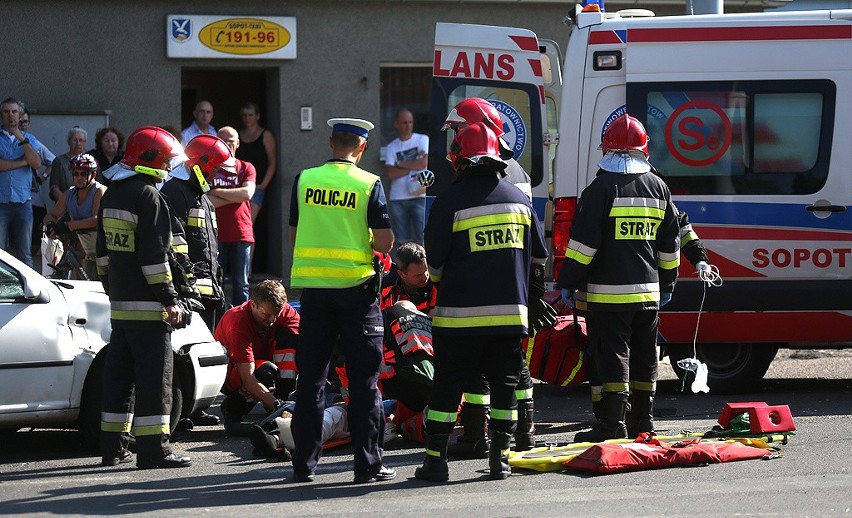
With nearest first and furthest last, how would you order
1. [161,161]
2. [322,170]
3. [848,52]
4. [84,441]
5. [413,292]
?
[322,170]
[161,161]
[84,441]
[413,292]
[848,52]

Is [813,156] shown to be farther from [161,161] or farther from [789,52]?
[161,161]

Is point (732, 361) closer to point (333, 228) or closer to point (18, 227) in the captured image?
point (333, 228)

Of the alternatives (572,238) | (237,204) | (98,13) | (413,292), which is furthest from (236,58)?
(572,238)

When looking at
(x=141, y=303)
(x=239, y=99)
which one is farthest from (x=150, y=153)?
(x=239, y=99)

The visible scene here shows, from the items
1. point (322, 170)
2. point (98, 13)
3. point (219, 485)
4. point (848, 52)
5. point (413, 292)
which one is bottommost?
point (219, 485)

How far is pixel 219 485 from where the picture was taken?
720 centimetres

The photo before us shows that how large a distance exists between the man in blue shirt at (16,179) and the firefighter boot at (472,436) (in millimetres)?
6114

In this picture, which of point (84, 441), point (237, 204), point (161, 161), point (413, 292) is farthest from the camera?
point (237, 204)

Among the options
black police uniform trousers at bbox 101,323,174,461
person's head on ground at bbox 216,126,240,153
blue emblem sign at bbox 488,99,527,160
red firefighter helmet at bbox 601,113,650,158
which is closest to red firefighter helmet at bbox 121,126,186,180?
black police uniform trousers at bbox 101,323,174,461

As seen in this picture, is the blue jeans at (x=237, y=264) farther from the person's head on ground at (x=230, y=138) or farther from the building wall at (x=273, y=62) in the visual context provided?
the building wall at (x=273, y=62)

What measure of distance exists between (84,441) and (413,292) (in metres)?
2.22

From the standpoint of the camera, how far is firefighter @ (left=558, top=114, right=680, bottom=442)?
800 centimetres

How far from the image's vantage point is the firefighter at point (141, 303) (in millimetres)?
7512

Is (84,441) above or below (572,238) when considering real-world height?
below
